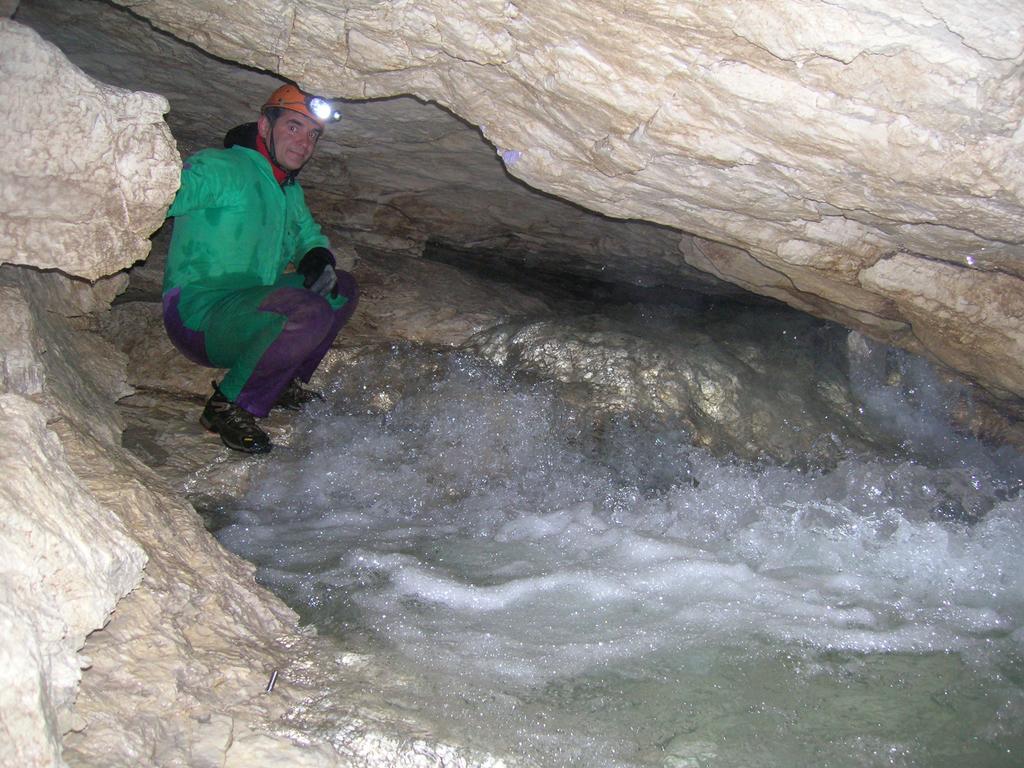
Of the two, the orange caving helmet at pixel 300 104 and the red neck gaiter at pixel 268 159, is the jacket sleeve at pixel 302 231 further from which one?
the orange caving helmet at pixel 300 104

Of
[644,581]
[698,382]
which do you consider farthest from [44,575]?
[698,382]

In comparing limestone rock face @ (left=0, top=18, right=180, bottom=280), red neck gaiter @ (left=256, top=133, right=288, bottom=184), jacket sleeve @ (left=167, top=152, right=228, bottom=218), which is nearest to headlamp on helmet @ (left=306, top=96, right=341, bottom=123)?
red neck gaiter @ (left=256, top=133, right=288, bottom=184)

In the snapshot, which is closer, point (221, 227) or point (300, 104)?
point (221, 227)

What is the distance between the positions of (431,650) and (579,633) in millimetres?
546

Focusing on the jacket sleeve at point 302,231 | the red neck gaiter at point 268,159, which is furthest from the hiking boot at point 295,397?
the red neck gaiter at point 268,159

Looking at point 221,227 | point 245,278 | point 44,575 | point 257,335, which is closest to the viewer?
point 44,575

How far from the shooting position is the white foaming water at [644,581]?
2.30m

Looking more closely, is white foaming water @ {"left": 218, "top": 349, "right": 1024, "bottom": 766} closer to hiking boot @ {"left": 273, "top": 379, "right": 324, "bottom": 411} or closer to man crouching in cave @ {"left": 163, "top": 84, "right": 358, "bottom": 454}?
hiking boot @ {"left": 273, "top": 379, "right": 324, "bottom": 411}

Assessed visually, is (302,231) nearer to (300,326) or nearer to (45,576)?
(300,326)

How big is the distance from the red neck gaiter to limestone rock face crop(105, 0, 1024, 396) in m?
0.69

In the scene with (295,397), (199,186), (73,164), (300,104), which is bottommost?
(295,397)

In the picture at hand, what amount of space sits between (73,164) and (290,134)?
161 centimetres

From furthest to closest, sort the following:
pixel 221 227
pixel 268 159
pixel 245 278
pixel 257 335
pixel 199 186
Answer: pixel 268 159 < pixel 245 278 < pixel 221 227 < pixel 257 335 < pixel 199 186

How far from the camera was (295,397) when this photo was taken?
188 inches
